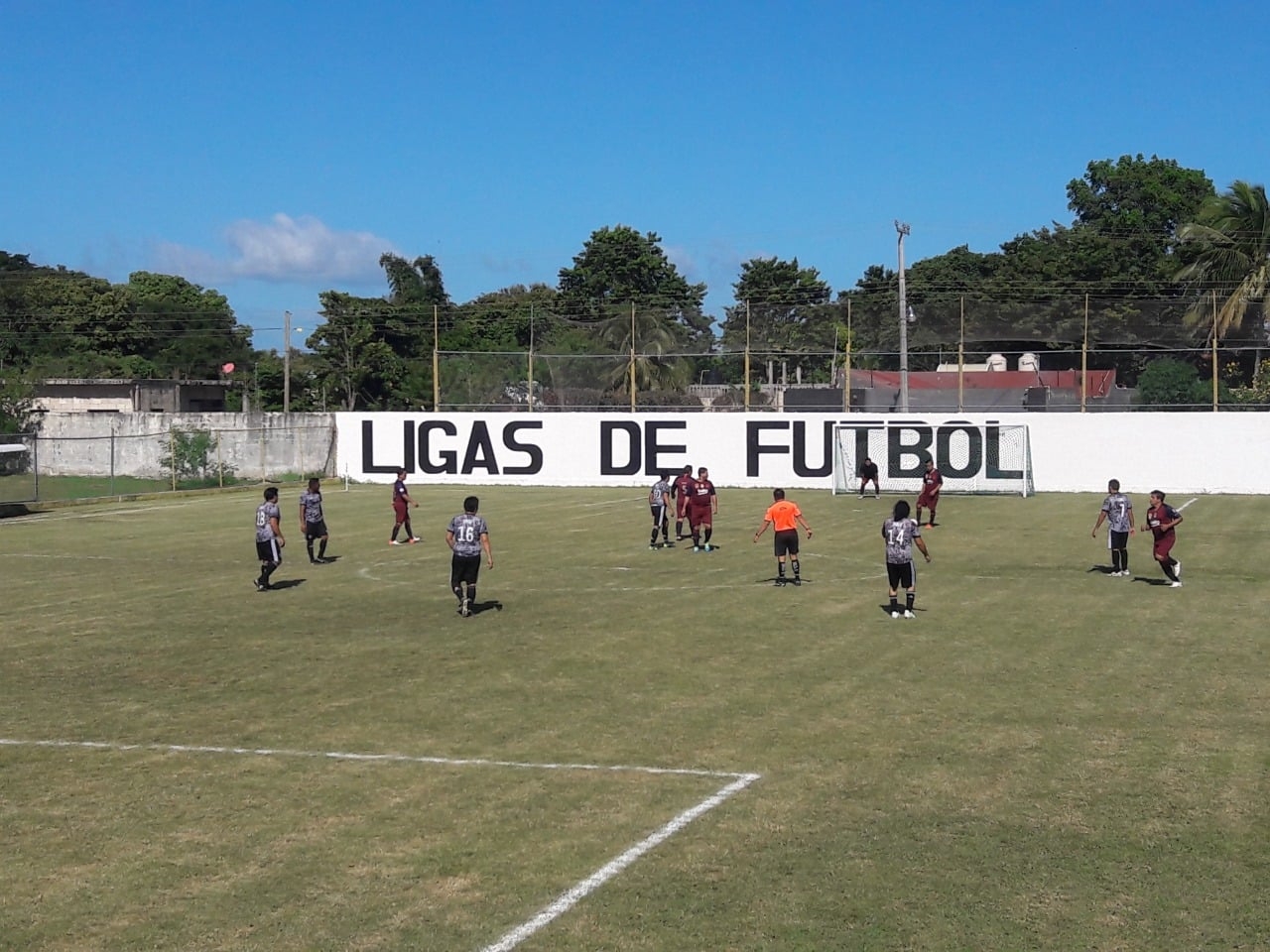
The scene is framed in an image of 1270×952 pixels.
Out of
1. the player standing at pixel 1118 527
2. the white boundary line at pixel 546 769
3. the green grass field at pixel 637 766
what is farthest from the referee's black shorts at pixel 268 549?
the player standing at pixel 1118 527

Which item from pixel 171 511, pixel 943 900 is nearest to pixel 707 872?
pixel 943 900

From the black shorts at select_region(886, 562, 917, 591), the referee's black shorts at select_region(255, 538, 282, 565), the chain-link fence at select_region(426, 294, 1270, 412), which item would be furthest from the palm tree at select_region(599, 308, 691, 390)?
the black shorts at select_region(886, 562, 917, 591)

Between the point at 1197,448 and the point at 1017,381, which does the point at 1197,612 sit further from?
the point at 1017,381

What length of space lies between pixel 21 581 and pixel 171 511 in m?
16.9

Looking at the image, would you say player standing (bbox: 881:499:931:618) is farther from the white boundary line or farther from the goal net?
the goal net

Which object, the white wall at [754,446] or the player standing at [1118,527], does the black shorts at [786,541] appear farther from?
the white wall at [754,446]

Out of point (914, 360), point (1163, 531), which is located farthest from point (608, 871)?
point (914, 360)

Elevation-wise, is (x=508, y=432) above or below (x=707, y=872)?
above

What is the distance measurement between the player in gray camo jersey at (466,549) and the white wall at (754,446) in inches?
1168

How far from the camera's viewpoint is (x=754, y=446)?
50281 millimetres

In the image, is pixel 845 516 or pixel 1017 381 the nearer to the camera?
pixel 845 516

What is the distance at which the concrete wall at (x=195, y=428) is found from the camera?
55406 mm

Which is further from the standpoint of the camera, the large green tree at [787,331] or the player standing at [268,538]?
the large green tree at [787,331]

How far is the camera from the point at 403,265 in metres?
103
